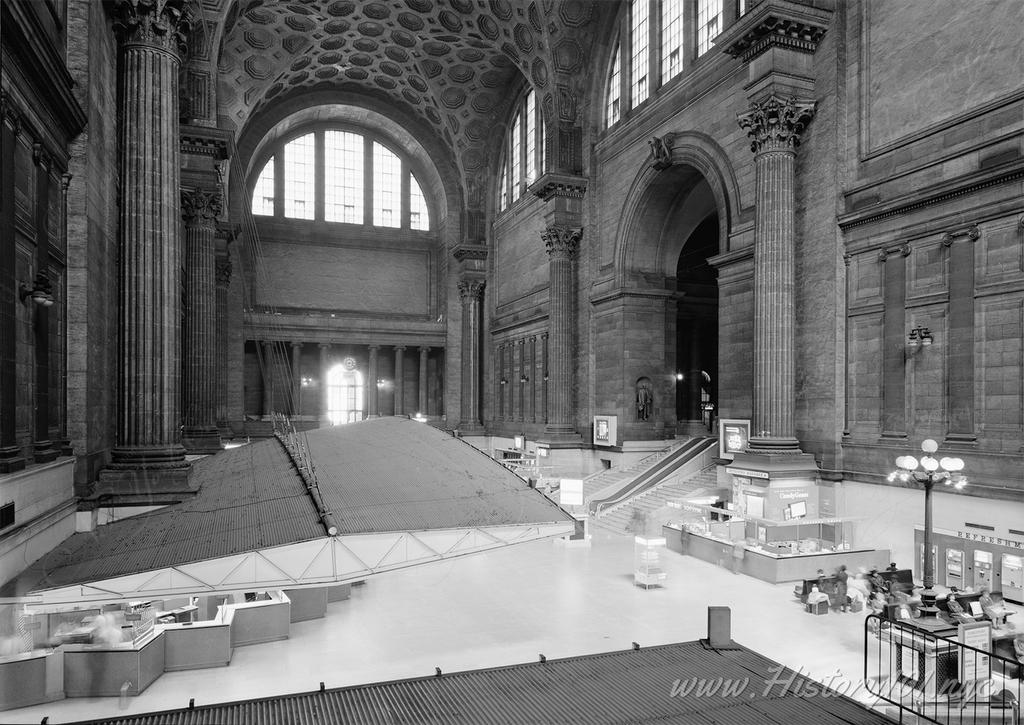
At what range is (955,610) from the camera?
12281mm

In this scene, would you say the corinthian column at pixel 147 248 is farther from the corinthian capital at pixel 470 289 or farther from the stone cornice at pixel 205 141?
the corinthian capital at pixel 470 289

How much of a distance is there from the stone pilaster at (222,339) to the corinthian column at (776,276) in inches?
809

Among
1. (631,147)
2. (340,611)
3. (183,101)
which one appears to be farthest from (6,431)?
(631,147)

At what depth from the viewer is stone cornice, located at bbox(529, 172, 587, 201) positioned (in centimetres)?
3116

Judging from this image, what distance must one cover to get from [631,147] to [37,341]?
2216 centimetres

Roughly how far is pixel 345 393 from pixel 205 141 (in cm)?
2411

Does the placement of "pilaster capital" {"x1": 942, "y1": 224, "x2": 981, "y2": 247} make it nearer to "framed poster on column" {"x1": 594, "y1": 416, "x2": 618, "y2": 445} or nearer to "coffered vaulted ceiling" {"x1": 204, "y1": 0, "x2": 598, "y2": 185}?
"framed poster on column" {"x1": 594, "y1": 416, "x2": 618, "y2": 445}

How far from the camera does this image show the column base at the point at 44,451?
11078mm

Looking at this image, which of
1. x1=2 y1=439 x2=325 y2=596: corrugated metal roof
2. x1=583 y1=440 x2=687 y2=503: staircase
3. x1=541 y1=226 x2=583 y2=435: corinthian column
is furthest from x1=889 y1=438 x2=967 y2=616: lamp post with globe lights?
x1=541 y1=226 x2=583 y2=435: corinthian column

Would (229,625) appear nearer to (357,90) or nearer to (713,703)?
(713,703)

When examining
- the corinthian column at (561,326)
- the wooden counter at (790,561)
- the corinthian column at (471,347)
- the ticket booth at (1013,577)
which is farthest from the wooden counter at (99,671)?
the corinthian column at (471,347)

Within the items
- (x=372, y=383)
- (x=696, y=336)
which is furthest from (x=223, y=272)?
(x=696, y=336)

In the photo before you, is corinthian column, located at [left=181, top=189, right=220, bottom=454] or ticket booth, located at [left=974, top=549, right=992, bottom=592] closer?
ticket booth, located at [left=974, top=549, right=992, bottom=592]

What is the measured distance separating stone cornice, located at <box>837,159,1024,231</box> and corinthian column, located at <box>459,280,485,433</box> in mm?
27866
